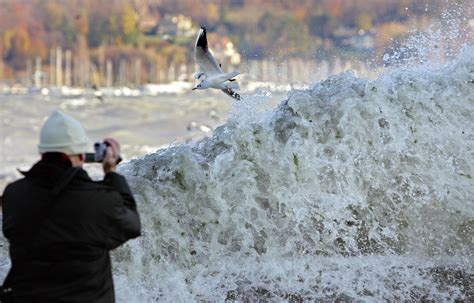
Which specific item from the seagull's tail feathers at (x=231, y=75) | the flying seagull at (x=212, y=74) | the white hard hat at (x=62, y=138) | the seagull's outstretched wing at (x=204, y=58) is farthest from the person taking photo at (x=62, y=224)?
the seagull's tail feathers at (x=231, y=75)

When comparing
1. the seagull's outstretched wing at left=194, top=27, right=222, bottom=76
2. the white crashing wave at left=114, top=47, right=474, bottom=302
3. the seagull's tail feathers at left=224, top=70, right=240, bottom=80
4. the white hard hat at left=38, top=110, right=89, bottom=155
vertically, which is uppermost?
the seagull's outstretched wing at left=194, top=27, right=222, bottom=76

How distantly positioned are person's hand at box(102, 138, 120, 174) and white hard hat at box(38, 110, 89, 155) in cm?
10

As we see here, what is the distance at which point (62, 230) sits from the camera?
3361mm

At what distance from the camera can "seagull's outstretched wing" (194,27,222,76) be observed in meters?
9.85

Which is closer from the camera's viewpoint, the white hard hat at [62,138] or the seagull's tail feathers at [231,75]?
the white hard hat at [62,138]

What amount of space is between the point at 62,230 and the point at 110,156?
34 centimetres

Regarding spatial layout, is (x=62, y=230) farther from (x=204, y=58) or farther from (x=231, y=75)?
(x=231, y=75)

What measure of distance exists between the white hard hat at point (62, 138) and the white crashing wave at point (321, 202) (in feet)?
8.38

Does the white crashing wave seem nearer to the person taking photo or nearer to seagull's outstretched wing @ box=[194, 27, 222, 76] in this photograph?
the person taking photo

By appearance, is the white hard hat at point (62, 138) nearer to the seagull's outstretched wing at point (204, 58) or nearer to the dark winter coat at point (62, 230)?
the dark winter coat at point (62, 230)

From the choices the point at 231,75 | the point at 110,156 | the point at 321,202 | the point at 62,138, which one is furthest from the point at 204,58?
the point at 62,138

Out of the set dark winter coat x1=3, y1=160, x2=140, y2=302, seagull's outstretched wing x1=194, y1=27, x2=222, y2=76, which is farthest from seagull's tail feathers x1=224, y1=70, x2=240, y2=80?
dark winter coat x1=3, y1=160, x2=140, y2=302

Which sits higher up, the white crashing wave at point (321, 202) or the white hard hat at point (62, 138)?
the white hard hat at point (62, 138)

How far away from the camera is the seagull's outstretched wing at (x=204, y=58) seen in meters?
9.85
